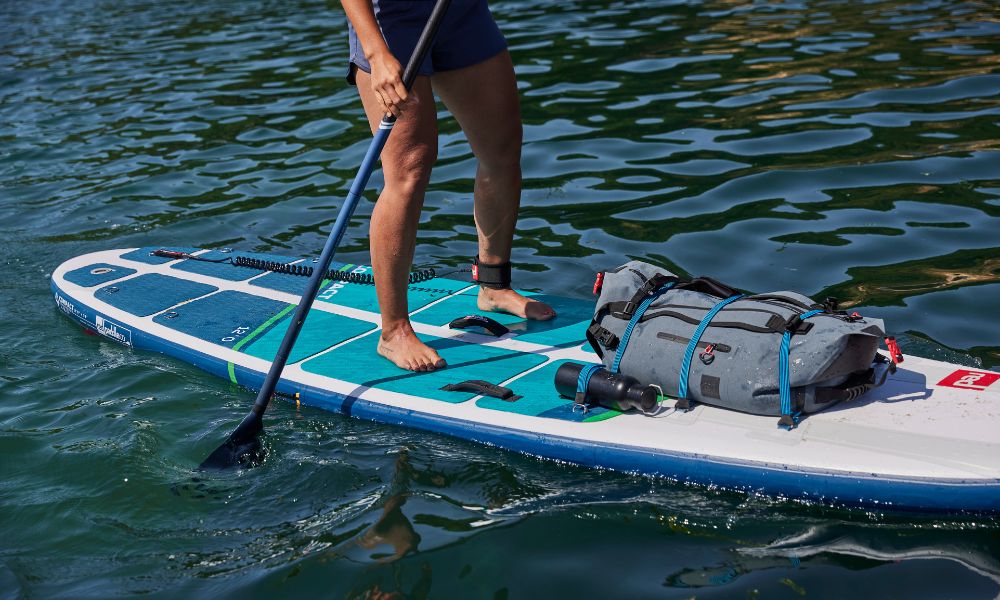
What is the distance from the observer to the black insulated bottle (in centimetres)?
384

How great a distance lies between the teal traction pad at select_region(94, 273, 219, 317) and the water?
251mm

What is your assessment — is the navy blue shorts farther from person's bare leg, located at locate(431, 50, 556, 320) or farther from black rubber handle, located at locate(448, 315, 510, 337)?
black rubber handle, located at locate(448, 315, 510, 337)

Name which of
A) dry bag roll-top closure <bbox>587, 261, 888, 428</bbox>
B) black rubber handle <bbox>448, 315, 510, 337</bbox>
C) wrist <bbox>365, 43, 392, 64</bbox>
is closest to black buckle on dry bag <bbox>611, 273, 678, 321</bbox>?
dry bag roll-top closure <bbox>587, 261, 888, 428</bbox>

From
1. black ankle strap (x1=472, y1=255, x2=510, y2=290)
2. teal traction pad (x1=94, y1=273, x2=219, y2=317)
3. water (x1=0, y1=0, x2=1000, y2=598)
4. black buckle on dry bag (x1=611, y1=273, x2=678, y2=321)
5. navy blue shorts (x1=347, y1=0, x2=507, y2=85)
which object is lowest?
water (x1=0, y1=0, x2=1000, y2=598)

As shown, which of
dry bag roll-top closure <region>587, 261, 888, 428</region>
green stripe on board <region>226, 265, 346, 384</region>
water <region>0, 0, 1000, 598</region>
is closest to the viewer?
water <region>0, 0, 1000, 598</region>

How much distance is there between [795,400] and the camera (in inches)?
143

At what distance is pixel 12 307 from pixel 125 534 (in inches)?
116

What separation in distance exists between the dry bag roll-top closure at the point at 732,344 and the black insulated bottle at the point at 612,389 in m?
0.11

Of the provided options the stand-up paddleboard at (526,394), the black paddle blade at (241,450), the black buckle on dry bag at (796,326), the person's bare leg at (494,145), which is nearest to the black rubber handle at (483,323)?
the stand-up paddleboard at (526,394)

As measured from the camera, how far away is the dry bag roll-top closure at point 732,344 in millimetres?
3584

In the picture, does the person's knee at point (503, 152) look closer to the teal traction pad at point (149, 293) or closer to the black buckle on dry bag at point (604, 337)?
the black buckle on dry bag at point (604, 337)

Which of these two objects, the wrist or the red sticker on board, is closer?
the red sticker on board

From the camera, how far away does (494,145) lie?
464cm

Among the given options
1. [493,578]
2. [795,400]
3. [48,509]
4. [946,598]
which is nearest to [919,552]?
[946,598]
